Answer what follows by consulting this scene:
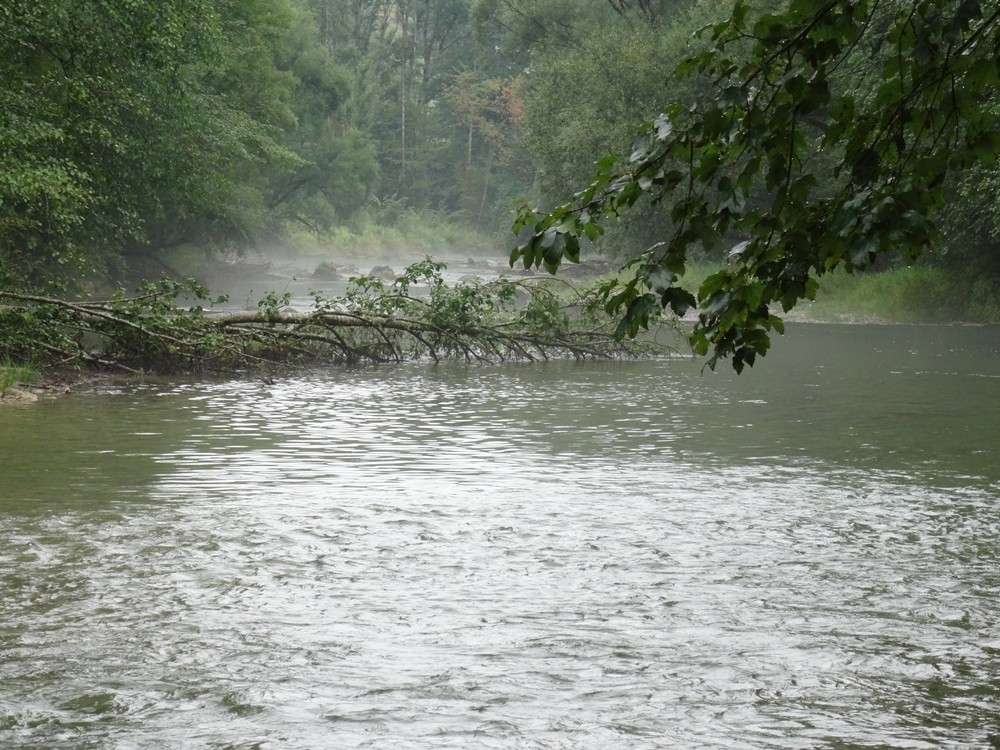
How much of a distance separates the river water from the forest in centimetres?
162

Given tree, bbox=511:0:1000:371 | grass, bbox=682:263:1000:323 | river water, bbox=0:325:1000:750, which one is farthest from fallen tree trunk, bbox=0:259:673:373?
tree, bbox=511:0:1000:371

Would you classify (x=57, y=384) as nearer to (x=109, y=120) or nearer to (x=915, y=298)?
(x=109, y=120)

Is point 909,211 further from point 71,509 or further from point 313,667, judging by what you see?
point 71,509

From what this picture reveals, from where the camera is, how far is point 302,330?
22219 millimetres

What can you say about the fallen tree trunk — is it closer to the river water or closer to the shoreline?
the shoreline

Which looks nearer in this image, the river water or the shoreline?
the river water

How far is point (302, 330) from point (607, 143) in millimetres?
21889

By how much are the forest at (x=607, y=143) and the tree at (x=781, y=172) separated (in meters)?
0.01

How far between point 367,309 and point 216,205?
13443 millimetres

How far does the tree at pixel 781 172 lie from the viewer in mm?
4770

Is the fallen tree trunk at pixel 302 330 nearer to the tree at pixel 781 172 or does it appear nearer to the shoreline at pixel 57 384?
the shoreline at pixel 57 384

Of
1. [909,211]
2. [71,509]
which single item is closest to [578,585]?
[909,211]

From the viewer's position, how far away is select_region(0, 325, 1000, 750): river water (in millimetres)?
5520

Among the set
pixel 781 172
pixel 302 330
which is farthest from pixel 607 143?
pixel 781 172
